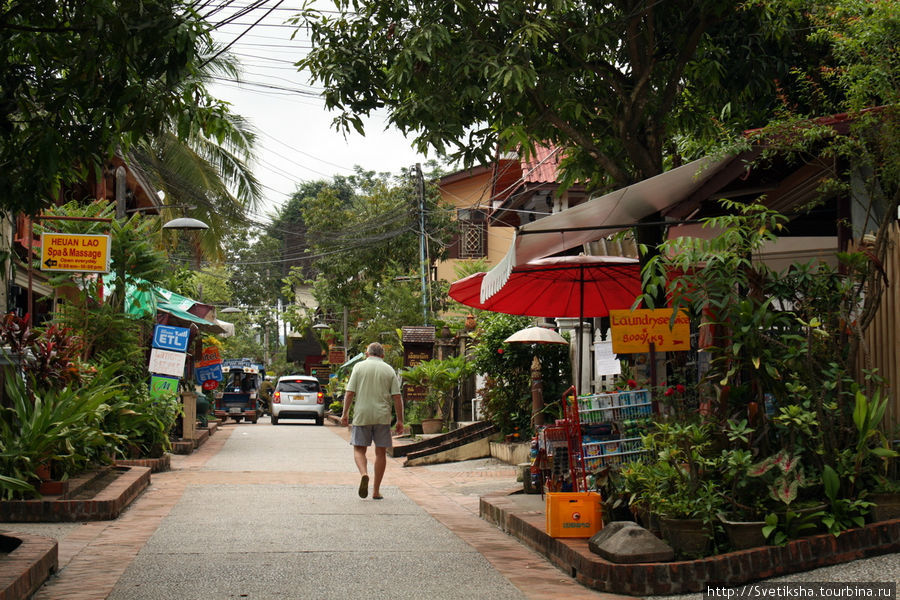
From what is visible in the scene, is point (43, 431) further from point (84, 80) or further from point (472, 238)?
point (472, 238)

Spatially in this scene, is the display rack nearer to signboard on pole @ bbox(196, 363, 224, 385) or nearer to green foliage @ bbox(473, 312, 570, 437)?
green foliage @ bbox(473, 312, 570, 437)

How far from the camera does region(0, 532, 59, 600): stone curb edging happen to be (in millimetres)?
5964

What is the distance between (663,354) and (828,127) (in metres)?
3.56

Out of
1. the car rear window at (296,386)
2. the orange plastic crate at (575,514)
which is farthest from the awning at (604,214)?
the car rear window at (296,386)

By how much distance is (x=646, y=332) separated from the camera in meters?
9.07

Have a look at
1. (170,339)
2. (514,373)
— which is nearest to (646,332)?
(514,373)

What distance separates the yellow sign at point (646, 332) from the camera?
9.02 m

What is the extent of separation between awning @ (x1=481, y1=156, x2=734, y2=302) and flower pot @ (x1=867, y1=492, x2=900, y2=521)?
3217 mm

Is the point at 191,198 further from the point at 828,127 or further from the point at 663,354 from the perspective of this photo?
the point at 828,127

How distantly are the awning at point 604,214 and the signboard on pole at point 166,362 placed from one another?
29.9 ft

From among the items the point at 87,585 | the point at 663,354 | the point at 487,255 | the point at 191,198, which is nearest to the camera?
the point at 87,585

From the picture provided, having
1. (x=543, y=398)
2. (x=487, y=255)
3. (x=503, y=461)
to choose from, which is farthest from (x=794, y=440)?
(x=487, y=255)

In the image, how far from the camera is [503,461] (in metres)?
17.0

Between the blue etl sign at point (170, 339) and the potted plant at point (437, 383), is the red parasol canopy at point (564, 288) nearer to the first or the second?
the blue etl sign at point (170, 339)
